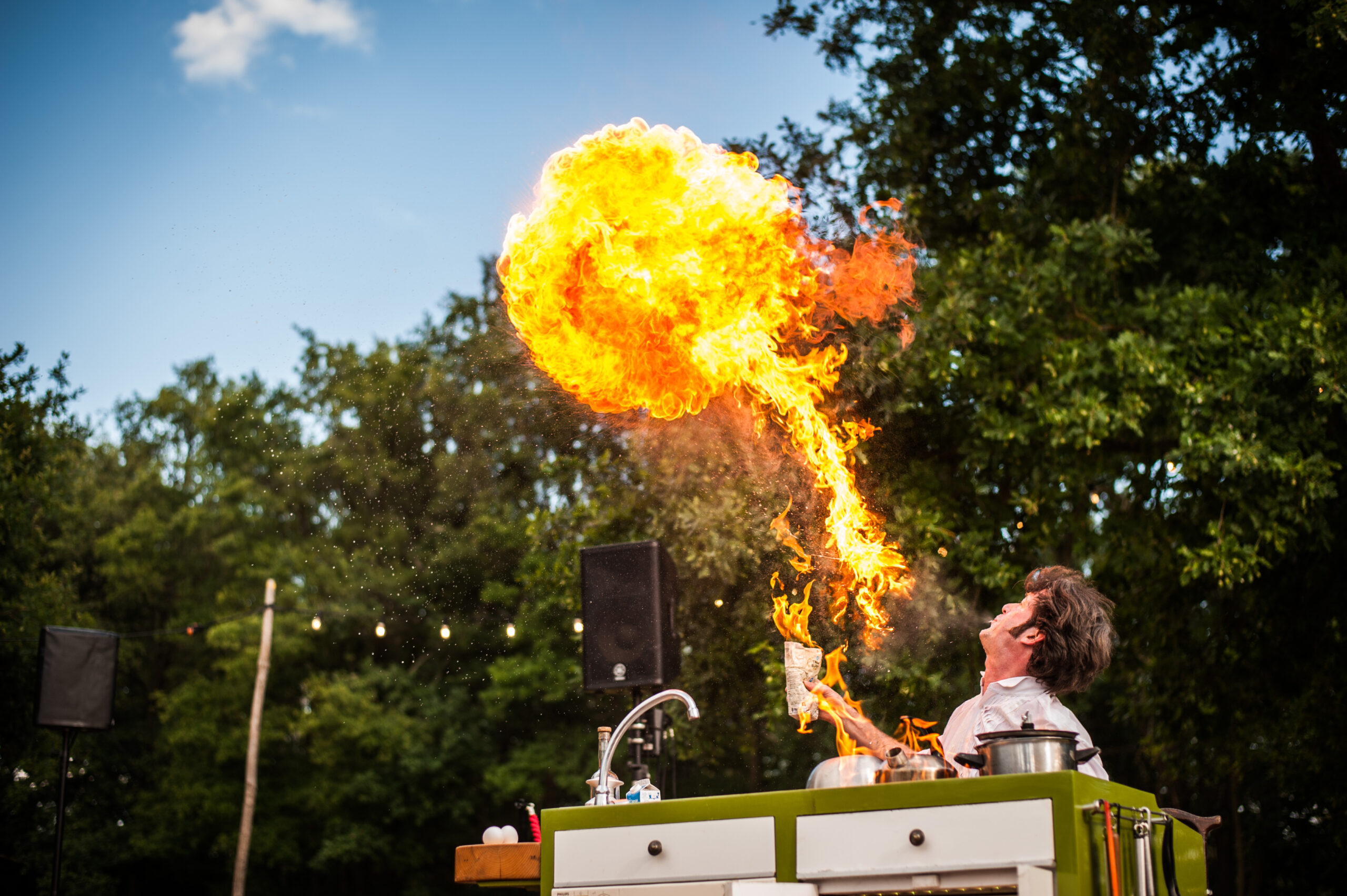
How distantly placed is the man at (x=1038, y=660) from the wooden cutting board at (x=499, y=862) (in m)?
0.81

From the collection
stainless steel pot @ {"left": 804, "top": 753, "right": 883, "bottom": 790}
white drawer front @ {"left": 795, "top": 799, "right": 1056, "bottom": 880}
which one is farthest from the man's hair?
white drawer front @ {"left": 795, "top": 799, "right": 1056, "bottom": 880}

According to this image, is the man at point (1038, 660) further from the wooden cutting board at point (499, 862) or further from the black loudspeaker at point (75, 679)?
the black loudspeaker at point (75, 679)

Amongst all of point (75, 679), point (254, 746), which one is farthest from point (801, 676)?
point (254, 746)

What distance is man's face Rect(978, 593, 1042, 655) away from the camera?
2967 mm

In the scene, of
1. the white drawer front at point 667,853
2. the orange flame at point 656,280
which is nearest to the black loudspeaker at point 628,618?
the orange flame at point 656,280

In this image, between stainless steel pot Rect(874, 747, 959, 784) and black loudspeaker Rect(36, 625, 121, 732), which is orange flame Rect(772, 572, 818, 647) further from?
black loudspeaker Rect(36, 625, 121, 732)

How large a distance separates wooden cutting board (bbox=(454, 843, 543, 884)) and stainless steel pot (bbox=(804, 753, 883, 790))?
74cm

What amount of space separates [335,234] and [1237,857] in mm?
13852

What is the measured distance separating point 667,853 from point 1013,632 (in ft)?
3.80

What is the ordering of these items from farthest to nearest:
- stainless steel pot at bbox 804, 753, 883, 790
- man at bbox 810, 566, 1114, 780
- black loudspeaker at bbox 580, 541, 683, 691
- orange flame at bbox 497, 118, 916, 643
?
black loudspeaker at bbox 580, 541, 683, 691, orange flame at bbox 497, 118, 916, 643, man at bbox 810, 566, 1114, 780, stainless steel pot at bbox 804, 753, 883, 790

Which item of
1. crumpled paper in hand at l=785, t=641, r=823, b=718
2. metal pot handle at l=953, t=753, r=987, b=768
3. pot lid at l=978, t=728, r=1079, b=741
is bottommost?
metal pot handle at l=953, t=753, r=987, b=768

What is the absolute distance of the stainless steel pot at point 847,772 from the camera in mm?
2361

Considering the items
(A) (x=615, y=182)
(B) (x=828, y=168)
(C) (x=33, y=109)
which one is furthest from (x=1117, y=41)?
(C) (x=33, y=109)

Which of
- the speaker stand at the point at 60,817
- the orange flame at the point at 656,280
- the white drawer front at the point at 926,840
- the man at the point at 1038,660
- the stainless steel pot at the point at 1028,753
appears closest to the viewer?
the white drawer front at the point at 926,840
